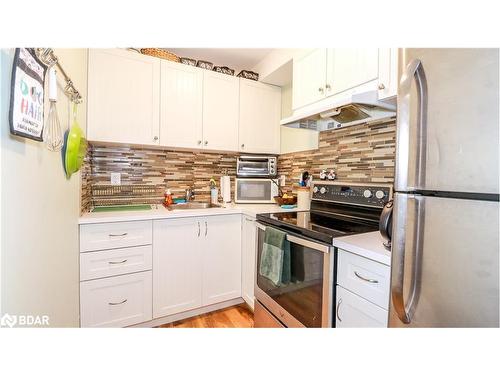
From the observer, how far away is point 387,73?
1.16 m

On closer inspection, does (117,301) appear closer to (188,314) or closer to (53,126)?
(188,314)

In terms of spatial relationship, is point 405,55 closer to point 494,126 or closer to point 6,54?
point 494,126

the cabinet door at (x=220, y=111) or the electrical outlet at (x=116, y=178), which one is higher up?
the cabinet door at (x=220, y=111)

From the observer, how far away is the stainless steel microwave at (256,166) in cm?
233

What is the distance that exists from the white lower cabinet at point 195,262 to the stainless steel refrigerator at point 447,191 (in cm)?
140

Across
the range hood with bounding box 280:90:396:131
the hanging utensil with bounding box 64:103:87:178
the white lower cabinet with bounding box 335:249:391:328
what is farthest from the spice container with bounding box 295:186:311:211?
the hanging utensil with bounding box 64:103:87:178

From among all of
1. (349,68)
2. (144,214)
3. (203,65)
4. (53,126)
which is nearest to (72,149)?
(53,126)

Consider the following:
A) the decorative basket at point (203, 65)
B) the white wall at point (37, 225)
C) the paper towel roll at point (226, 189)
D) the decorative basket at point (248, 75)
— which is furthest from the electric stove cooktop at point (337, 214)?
the decorative basket at point (203, 65)

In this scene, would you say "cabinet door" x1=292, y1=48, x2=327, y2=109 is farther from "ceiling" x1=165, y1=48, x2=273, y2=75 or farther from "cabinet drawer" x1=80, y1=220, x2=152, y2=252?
"cabinet drawer" x1=80, y1=220, x2=152, y2=252

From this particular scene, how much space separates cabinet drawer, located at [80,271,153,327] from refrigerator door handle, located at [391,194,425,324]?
1.57 meters

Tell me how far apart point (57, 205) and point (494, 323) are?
5.17 feet

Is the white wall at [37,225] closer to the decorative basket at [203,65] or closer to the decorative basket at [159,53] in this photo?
the decorative basket at [159,53]

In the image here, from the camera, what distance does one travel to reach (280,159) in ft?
8.18
